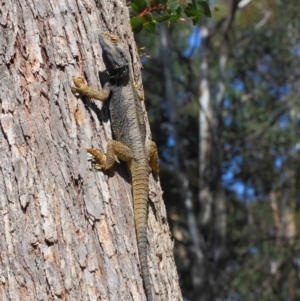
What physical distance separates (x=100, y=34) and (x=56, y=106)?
1.84 feet

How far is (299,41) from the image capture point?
56.6 feet

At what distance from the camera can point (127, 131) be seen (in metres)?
4.10

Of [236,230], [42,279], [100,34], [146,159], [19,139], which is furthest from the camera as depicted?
[236,230]

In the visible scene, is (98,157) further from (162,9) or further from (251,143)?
(251,143)

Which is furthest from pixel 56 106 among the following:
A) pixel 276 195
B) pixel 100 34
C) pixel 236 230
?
pixel 276 195

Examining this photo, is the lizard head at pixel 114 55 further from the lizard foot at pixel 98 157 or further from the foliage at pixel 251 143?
the foliage at pixel 251 143

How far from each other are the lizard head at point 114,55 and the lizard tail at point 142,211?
655mm

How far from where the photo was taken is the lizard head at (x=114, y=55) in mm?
3547

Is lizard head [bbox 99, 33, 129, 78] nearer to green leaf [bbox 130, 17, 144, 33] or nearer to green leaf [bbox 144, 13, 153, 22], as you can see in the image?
green leaf [bbox 130, 17, 144, 33]

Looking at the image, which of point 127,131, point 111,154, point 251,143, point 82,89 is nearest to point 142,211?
point 111,154

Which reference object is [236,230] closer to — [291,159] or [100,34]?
[291,159]

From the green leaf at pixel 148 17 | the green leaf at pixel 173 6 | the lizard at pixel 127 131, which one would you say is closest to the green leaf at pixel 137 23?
the green leaf at pixel 148 17

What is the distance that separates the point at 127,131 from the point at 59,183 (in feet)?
3.64

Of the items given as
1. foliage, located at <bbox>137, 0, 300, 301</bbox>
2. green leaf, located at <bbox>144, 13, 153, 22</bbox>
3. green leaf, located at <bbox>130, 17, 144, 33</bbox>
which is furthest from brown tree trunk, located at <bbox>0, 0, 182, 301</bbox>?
foliage, located at <bbox>137, 0, 300, 301</bbox>
